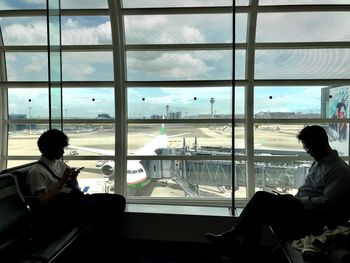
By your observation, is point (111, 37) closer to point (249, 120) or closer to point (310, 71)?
point (249, 120)

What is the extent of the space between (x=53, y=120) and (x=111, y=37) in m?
2.04

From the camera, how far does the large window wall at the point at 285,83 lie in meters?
4.95

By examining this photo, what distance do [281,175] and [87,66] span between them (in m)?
4.04

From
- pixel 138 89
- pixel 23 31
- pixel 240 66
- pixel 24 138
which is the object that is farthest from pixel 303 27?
pixel 24 138

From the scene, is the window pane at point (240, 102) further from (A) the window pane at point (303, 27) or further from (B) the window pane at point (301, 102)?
(A) the window pane at point (303, 27)

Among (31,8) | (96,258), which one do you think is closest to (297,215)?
(96,258)

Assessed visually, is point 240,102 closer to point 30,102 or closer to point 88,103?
point 88,103

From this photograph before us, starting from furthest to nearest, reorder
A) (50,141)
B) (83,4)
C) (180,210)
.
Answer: (83,4), (180,210), (50,141)

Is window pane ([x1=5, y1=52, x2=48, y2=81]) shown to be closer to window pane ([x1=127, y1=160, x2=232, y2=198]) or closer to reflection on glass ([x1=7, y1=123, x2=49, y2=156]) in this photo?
reflection on glass ([x1=7, y1=123, x2=49, y2=156])

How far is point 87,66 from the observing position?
5.48 meters

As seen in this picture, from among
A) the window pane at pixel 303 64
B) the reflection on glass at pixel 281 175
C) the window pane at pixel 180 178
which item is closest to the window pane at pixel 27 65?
the window pane at pixel 180 178

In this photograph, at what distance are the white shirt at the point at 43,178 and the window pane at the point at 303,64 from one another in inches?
147

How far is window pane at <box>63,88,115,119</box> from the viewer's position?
18.1 ft

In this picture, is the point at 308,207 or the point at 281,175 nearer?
the point at 308,207
